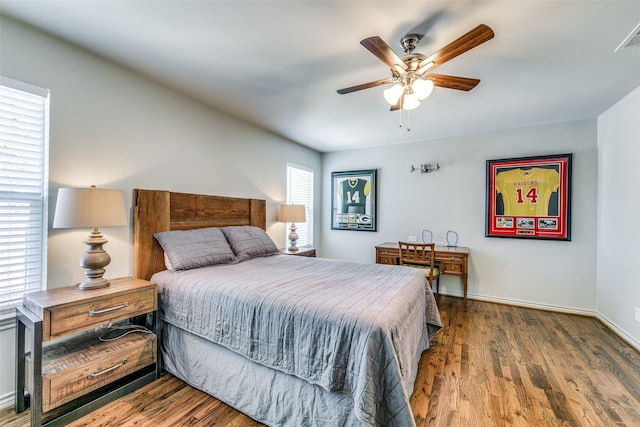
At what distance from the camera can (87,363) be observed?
1.69 metres

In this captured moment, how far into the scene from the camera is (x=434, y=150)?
4309 millimetres

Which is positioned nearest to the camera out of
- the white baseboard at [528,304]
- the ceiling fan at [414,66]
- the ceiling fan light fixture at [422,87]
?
the ceiling fan at [414,66]

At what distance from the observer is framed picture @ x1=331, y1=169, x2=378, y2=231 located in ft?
15.8

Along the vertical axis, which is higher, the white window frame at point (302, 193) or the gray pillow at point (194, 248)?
the white window frame at point (302, 193)

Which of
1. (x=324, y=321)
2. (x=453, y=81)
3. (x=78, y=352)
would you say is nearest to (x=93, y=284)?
(x=78, y=352)

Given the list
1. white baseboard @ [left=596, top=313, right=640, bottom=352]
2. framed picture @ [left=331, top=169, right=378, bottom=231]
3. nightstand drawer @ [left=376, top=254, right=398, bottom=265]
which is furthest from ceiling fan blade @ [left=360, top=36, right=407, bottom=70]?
white baseboard @ [left=596, top=313, right=640, bottom=352]

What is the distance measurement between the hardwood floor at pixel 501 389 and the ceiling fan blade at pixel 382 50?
223cm

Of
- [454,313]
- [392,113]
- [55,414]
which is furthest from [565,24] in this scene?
[55,414]

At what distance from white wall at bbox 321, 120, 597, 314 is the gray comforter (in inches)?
83.4

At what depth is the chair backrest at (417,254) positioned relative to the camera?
354cm

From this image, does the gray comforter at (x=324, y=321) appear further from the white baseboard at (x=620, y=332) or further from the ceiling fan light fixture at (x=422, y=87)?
the white baseboard at (x=620, y=332)

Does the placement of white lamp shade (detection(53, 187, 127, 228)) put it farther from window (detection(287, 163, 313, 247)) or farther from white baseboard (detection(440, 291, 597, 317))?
white baseboard (detection(440, 291, 597, 317))

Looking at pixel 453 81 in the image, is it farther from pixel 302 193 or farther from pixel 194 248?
pixel 302 193

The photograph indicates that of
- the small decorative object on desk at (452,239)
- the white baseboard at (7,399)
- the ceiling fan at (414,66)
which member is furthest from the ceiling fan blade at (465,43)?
the white baseboard at (7,399)
